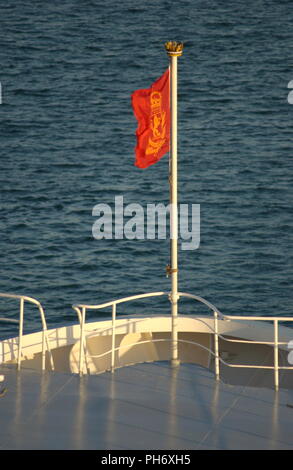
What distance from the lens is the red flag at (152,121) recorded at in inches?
720

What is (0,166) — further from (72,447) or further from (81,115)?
(72,447)

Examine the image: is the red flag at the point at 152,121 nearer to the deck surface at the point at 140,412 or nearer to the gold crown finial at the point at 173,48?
the gold crown finial at the point at 173,48

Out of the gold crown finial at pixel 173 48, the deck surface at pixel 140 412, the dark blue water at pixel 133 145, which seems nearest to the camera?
the deck surface at pixel 140 412

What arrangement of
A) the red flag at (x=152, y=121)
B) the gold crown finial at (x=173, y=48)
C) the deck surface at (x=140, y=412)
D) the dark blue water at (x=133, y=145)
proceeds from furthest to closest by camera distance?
the dark blue water at (x=133, y=145) → the red flag at (x=152, y=121) → the gold crown finial at (x=173, y=48) → the deck surface at (x=140, y=412)

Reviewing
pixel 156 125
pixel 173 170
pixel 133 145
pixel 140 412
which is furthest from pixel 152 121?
pixel 133 145

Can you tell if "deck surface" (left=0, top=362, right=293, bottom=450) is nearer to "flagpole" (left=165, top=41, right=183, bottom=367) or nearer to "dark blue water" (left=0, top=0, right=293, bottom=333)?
"flagpole" (left=165, top=41, right=183, bottom=367)

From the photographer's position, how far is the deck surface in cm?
1464

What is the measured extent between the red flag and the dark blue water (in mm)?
21374

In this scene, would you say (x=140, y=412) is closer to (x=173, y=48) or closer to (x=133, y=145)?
(x=173, y=48)

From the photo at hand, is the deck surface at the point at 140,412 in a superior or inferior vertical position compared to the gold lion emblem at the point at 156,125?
inferior

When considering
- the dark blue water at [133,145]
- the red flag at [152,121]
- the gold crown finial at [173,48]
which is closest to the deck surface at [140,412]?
the red flag at [152,121]

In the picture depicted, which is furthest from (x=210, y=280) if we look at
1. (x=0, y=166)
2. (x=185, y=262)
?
(x=0, y=166)

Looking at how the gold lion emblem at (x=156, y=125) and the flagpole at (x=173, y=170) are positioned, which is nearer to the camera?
the flagpole at (x=173, y=170)

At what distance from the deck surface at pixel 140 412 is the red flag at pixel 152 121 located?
149 inches
